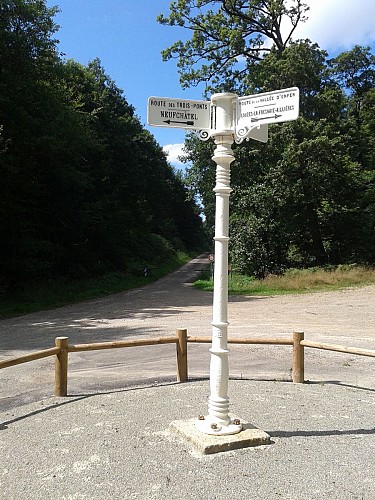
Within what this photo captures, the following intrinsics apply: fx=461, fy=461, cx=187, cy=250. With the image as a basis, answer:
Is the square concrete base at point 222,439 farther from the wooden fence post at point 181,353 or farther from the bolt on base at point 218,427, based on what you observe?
the wooden fence post at point 181,353

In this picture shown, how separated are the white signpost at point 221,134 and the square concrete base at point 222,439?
0.05 m

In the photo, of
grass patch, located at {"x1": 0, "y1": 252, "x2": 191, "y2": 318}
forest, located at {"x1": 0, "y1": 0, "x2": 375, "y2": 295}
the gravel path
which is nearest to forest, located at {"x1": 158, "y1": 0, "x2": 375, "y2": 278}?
forest, located at {"x1": 0, "y1": 0, "x2": 375, "y2": 295}

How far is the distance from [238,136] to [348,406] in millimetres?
3486

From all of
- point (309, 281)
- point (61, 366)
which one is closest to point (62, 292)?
point (309, 281)

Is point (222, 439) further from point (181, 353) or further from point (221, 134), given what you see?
point (221, 134)

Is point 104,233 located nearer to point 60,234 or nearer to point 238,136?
point 60,234

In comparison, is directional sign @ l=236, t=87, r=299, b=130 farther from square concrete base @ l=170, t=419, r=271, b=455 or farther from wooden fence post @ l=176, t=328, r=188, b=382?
wooden fence post @ l=176, t=328, r=188, b=382

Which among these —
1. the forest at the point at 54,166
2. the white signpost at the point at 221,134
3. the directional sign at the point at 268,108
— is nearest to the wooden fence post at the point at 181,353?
the white signpost at the point at 221,134

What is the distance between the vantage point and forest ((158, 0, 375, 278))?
2833cm

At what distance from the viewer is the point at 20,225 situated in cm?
2198

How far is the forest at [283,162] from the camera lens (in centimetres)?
2833

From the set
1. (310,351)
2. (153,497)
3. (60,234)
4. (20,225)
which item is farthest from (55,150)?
(153,497)

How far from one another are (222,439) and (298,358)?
2665 millimetres

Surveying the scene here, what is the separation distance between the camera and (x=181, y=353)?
261 inches
